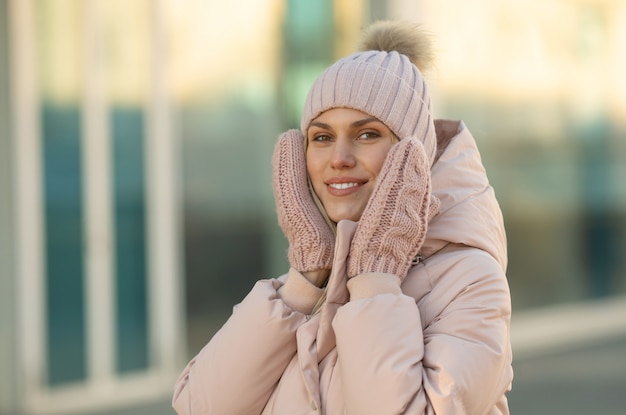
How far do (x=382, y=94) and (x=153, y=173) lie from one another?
14.9 ft

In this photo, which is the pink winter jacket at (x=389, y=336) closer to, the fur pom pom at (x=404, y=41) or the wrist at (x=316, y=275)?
the wrist at (x=316, y=275)

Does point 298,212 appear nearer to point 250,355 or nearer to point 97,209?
point 250,355

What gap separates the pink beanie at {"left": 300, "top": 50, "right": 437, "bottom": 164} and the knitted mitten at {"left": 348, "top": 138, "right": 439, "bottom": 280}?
14cm

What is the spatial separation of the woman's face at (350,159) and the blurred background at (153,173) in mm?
3908

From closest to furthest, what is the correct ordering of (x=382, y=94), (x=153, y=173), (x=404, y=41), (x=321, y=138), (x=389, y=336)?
(x=389, y=336), (x=382, y=94), (x=321, y=138), (x=404, y=41), (x=153, y=173)

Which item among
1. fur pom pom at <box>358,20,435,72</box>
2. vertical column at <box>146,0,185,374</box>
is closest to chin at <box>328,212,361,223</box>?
fur pom pom at <box>358,20,435,72</box>

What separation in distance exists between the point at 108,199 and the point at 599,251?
5.56 m

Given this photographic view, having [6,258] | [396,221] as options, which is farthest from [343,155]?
[6,258]

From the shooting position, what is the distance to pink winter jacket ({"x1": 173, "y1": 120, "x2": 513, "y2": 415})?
7.58 feet

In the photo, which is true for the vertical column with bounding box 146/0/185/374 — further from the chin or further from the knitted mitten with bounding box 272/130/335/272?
the chin

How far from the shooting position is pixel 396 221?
2443 mm

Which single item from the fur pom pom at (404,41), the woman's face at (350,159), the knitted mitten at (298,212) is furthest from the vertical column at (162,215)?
the woman's face at (350,159)

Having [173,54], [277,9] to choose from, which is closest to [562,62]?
[277,9]

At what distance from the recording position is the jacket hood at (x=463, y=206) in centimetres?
255
